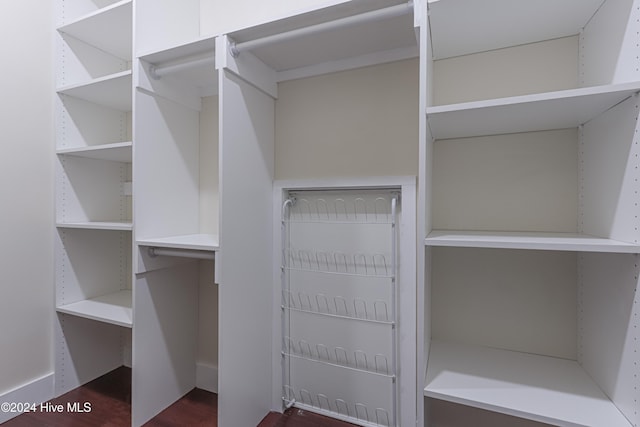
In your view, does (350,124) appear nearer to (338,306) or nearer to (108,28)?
(338,306)

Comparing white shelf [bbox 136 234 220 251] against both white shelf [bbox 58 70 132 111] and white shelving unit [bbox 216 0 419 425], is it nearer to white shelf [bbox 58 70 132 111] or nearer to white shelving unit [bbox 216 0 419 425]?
white shelving unit [bbox 216 0 419 425]

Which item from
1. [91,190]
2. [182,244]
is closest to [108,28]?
[91,190]

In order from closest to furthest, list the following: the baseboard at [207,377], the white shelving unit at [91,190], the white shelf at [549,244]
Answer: the white shelf at [549,244] < the white shelving unit at [91,190] < the baseboard at [207,377]

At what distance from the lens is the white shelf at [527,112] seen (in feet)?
3.02

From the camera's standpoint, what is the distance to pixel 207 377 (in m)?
2.02

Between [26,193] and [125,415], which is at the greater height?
[26,193]

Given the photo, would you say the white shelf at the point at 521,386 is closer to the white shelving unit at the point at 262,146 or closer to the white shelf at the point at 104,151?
the white shelving unit at the point at 262,146

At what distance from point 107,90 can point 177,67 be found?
0.59 metres

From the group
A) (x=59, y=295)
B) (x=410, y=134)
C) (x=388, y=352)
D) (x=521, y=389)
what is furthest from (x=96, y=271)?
(x=521, y=389)

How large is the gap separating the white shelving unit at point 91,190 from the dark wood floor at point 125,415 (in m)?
0.18

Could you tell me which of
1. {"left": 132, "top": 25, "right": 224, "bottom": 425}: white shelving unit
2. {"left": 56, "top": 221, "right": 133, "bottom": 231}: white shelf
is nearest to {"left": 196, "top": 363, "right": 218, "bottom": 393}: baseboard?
{"left": 132, "top": 25, "right": 224, "bottom": 425}: white shelving unit

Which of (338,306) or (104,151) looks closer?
(338,306)

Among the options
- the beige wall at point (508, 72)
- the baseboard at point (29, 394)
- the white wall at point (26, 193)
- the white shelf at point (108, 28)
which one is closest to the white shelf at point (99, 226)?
the white wall at point (26, 193)

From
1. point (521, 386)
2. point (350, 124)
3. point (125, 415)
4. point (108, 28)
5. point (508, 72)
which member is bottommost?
point (125, 415)
